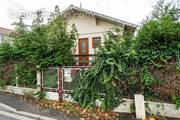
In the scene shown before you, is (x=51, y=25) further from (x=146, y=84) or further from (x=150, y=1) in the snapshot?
(x=150, y=1)

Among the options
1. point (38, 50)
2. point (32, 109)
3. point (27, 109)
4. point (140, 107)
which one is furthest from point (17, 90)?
point (140, 107)

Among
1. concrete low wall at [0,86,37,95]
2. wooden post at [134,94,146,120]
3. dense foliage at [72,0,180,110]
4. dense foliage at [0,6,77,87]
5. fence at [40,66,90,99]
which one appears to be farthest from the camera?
concrete low wall at [0,86,37,95]

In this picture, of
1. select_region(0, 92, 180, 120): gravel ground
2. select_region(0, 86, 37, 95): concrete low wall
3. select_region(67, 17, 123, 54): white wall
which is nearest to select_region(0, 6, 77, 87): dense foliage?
select_region(0, 86, 37, 95): concrete low wall

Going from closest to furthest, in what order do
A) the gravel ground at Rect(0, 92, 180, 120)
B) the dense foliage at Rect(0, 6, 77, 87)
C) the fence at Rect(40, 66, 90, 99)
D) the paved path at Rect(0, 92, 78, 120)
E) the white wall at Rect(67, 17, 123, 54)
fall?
the gravel ground at Rect(0, 92, 180, 120)
the paved path at Rect(0, 92, 78, 120)
the fence at Rect(40, 66, 90, 99)
the dense foliage at Rect(0, 6, 77, 87)
the white wall at Rect(67, 17, 123, 54)

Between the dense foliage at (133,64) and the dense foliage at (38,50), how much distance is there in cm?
230

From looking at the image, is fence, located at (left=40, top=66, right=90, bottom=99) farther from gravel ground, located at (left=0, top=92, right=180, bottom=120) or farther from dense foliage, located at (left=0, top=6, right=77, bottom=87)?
gravel ground, located at (left=0, top=92, right=180, bottom=120)

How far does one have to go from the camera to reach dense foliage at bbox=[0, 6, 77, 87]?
941 cm

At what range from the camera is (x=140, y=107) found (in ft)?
22.1

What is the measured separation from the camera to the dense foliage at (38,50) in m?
9.41

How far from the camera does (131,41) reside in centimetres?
782

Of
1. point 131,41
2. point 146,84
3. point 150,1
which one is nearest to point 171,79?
point 146,84

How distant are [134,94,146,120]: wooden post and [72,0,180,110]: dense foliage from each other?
0.33 metres

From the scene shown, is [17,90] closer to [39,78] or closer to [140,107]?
[39,78]

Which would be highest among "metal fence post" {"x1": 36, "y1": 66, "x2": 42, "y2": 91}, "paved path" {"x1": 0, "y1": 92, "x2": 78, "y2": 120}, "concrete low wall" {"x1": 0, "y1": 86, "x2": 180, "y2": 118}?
"metal fence post" {"x1": 36, "y1": 66, "x2": 42, "y2": 91}
